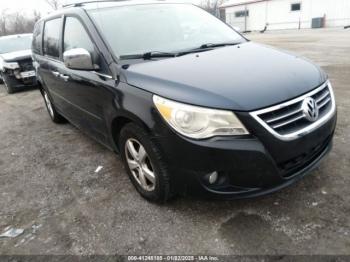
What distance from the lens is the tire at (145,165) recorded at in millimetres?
2480

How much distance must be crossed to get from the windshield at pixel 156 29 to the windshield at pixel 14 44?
25.2 ft

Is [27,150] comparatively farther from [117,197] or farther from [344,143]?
[344,143]

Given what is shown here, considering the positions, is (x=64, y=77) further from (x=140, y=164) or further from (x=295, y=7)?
(x=295, y=7)

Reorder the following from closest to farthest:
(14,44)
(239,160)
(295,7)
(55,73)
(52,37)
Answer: (239,160) → (55,73) → (52,37) → (14,44) → (295,7)

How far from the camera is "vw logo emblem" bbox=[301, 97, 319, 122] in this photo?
234 cm

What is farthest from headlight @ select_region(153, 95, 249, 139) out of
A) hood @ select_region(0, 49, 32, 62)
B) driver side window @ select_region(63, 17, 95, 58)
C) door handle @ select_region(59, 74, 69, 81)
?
hood @ select_region(0, 49, 32, 62)

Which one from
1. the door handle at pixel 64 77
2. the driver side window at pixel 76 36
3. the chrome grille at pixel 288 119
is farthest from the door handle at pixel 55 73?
the chrome grille at pixel 288 119

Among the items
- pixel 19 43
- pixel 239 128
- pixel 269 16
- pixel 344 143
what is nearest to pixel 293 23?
pixel 269 16

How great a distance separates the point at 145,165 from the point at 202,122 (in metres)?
0.80

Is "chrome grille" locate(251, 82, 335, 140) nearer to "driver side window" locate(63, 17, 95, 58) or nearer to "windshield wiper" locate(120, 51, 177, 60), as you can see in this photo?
"windshield wiper" locate(120, 51, 177, 60)

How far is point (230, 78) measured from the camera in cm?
242

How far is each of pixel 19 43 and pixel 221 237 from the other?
9.98 meters

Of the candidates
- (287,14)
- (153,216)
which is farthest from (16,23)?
(153,216)

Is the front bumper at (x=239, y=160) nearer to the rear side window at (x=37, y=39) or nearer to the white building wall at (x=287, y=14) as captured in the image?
the rear side window at (x=37, y=39)
